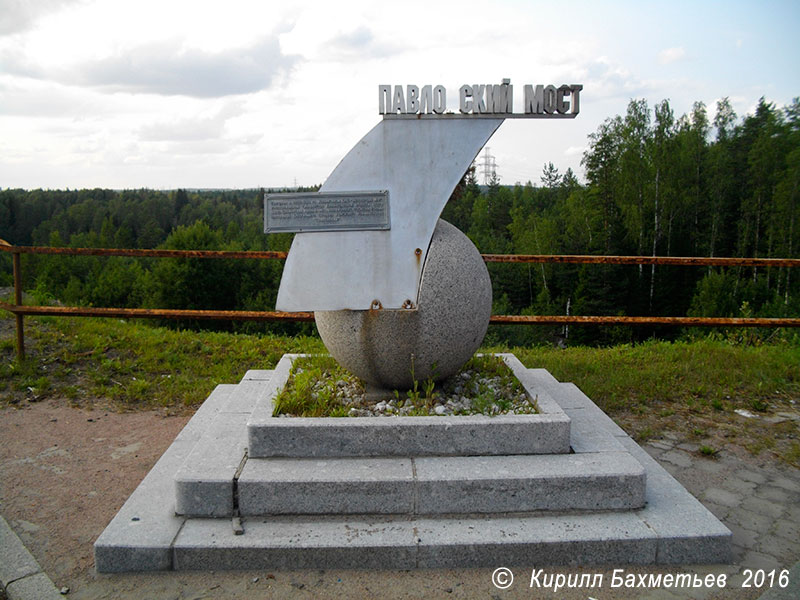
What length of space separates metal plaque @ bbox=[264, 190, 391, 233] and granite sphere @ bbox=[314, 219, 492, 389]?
0.46 m

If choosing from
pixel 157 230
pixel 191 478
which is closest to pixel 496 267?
pixel 157 230

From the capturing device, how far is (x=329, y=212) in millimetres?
4457

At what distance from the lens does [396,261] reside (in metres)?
4.45

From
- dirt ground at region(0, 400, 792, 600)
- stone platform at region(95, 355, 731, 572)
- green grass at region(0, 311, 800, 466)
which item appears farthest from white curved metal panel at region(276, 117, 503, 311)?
green grass at region(0, 311, 800, 466)

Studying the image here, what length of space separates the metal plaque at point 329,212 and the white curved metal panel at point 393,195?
0.05m

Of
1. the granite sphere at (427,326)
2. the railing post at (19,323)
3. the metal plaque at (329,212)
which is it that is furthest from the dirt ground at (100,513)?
the metal plaque at (329,212)

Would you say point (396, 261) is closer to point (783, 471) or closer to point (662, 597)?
point (662, 597)

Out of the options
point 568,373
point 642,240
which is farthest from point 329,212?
point 642,240

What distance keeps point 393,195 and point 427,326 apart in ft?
3.09

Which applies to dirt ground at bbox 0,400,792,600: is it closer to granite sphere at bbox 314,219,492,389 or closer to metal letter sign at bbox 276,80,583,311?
granite sphere at bbox 314,219,492,389

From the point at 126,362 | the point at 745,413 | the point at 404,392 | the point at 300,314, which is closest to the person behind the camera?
the point at 404,392

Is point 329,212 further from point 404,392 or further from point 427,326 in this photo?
point 404,392

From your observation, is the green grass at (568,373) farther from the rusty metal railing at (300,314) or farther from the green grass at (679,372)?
the rusty metal railing at (300,314)

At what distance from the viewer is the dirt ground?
3256 millimetres
